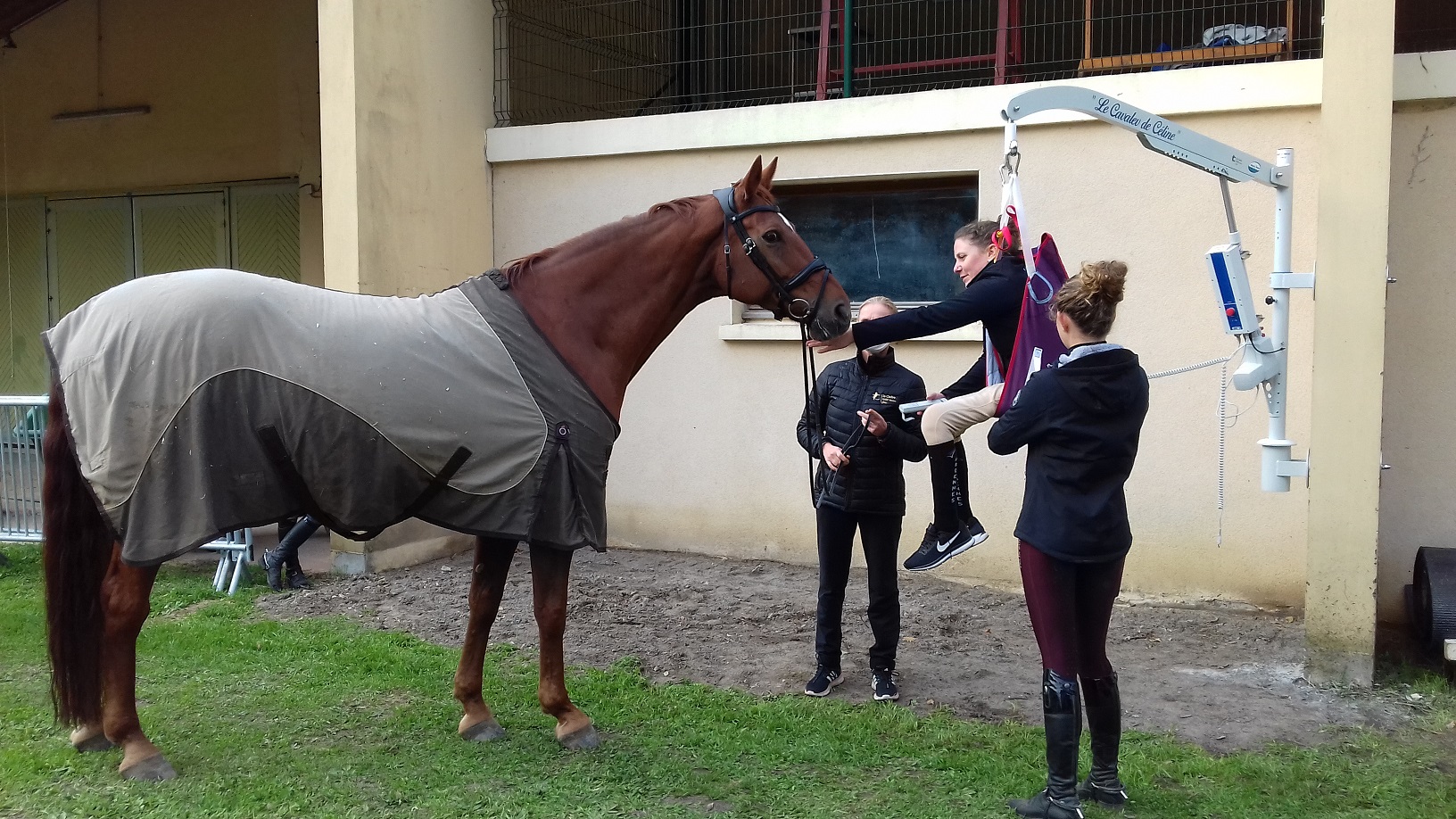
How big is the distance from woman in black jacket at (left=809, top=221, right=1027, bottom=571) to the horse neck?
58 centimetres

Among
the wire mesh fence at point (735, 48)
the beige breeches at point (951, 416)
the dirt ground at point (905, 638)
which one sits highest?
the wire mesh fence at point (735, 48)

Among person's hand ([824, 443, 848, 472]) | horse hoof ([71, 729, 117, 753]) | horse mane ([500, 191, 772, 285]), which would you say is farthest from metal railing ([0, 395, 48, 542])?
person's hand ([824, 443, 848, 472])

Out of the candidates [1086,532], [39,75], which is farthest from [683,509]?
Result: [39,75]

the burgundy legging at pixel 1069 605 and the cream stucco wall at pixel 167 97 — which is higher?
the cream stucco wall at pixel 167 97

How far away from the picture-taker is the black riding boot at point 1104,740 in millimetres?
3443

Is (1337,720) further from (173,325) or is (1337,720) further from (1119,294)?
(173,325)

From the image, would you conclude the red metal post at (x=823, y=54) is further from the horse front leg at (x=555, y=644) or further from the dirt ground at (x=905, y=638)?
the horse front leg at (x=555, y=644)

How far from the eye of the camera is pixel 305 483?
148 inches

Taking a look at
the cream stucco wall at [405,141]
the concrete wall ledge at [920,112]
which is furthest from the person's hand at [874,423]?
the cream stucco wall at [405,141]

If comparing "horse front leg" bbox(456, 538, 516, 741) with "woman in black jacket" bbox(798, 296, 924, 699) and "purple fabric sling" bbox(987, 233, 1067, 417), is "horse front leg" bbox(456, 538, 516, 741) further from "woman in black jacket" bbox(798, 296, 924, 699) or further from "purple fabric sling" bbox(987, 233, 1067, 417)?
"purple fabric sling" bbox(987, 233, 1067, 417)

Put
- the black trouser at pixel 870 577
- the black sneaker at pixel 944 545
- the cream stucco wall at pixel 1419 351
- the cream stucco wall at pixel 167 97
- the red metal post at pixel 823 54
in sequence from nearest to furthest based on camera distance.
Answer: the black sneaker at pixel 944 545
the black trouser at pixel 870 577
the cream stucco wall at pixel 1419 351
the red metal post at pixel 823 54
the cream stucco wall at pixel 167 97

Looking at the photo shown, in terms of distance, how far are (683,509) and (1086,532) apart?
4596 mm

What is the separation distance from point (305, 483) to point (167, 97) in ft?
26.0

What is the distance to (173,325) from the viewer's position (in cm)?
362
